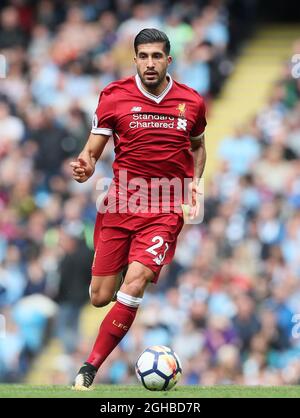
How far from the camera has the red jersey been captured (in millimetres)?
10828

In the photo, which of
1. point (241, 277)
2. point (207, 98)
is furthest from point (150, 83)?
point (207, 98)

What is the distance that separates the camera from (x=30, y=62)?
22.9 metres

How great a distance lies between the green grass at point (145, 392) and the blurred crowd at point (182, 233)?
16.7 feet

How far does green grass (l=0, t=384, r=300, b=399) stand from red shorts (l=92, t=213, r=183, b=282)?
0.92 m

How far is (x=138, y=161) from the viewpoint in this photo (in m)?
10.9

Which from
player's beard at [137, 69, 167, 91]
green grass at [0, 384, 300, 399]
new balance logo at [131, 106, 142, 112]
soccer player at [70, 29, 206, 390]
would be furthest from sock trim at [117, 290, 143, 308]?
player's beard at [137, 69, 167, 91]

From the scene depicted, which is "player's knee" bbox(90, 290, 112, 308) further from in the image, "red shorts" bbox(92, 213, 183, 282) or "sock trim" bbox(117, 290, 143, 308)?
"sock trim" bbox(117, 290, 143, 308)

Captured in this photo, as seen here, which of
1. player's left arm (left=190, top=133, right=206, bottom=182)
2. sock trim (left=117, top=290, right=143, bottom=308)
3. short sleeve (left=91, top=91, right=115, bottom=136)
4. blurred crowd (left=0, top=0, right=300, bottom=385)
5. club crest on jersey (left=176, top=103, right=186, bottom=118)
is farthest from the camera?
blurred crowd (left=0, top=0, right=300, bottom=385)

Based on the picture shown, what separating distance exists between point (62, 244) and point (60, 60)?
509 cm

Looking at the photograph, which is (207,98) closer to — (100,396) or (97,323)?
(97,323)

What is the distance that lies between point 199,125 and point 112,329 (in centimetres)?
180

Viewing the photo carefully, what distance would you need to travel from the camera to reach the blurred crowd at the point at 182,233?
1689cm
